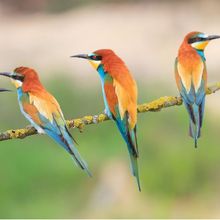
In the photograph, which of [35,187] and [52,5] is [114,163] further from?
[52,5]

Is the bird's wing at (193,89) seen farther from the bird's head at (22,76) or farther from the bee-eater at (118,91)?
the bird's head at (22,76)

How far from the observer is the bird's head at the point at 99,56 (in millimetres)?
2443

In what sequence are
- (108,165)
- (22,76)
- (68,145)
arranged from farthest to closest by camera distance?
(108,165) → (22,76) → (68,145)

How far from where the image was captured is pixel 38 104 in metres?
2.43

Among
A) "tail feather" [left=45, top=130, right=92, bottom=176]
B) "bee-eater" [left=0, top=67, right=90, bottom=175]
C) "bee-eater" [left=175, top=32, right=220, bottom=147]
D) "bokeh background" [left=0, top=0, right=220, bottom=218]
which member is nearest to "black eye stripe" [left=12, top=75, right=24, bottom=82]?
"bee-eater" [left=0, top=67, right=90, bottom=175]

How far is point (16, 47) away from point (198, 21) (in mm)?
1507

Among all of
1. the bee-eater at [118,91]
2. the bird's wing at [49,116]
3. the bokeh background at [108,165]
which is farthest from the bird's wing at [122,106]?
the bokeh background at [108,165]

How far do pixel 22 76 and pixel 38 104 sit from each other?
0.22 ft

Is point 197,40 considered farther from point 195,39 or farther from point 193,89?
point 193,89

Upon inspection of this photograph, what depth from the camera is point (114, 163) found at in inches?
212

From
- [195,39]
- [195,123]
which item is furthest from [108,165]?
[195,123]

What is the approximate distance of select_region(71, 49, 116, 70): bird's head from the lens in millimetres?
2443

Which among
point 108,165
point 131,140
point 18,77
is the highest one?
point 18,77

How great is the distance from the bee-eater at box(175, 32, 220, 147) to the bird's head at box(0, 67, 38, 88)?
0.29 meters
